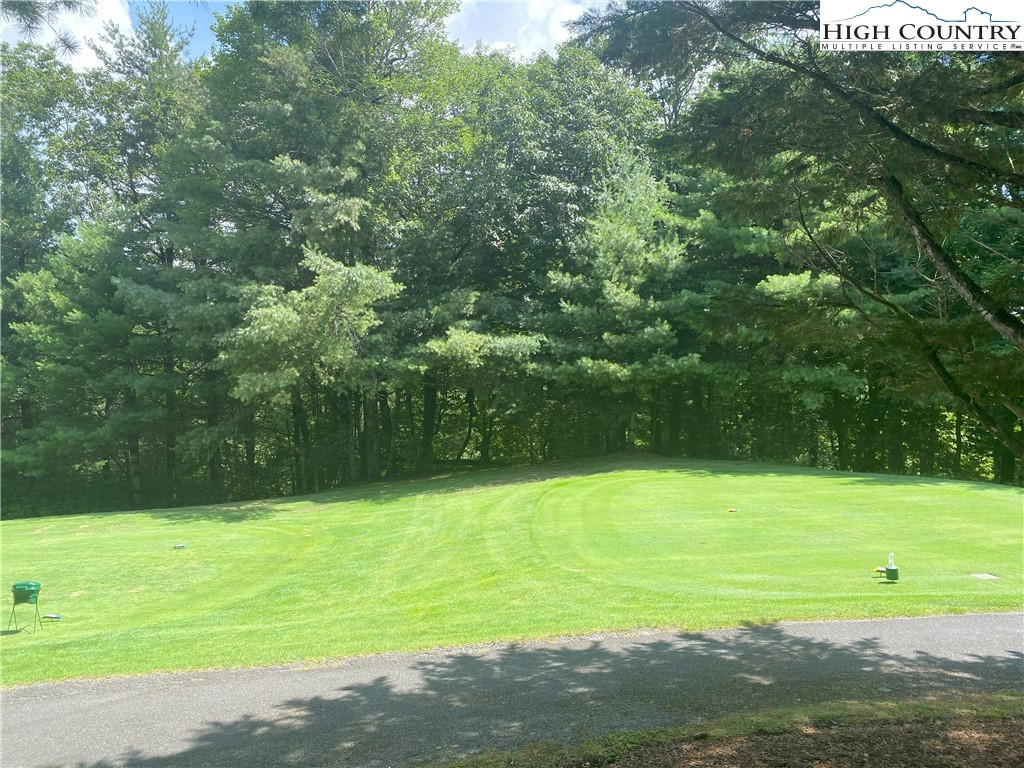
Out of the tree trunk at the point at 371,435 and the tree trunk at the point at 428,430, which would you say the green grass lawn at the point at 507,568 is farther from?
the tree trunk at the point at 428,430

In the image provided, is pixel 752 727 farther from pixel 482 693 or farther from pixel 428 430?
pixel 428 430

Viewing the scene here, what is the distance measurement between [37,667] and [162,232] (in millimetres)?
22224

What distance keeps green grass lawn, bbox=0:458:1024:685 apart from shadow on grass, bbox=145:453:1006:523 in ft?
2.08

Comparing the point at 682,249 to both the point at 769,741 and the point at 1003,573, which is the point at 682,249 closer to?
the point at 1003,573

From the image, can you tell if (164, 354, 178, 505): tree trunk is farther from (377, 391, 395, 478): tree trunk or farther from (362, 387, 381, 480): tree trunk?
(377, 391, 395, 478): tree trunk

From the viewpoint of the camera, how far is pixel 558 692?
18.7ft

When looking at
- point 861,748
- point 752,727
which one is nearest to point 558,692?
point 752,727

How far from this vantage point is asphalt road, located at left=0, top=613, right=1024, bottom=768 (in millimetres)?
4918

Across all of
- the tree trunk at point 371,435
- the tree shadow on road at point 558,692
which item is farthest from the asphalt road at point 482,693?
the tree trunk at point 371,435

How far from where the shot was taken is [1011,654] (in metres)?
6.46

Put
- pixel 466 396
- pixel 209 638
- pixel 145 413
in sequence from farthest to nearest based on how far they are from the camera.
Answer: pixel 466 396 → pixel 145 413 → pixel 209 638

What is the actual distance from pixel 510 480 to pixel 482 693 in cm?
1689

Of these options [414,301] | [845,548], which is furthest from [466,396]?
[845,548]

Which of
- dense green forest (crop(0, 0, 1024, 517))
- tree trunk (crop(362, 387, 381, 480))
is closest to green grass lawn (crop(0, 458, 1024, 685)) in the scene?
dense green forest (crop(0, 0, 1024, 517))
